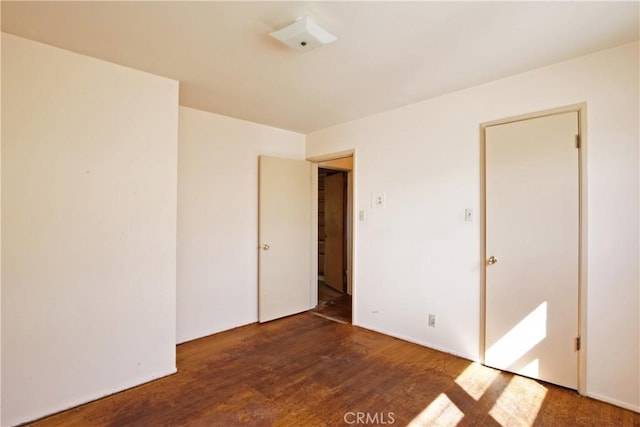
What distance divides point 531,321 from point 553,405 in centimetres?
57

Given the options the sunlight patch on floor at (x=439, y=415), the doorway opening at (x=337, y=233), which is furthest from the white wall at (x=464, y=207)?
the doorway opening at (x=337, y=233)

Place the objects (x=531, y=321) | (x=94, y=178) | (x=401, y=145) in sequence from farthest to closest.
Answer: (x=401, y=145) < (x=531, y=321) < (x=94, y=178)

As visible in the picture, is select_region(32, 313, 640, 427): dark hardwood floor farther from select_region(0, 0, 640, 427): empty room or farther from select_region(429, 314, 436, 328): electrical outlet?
select_region(429, 314, 436, 328): electrical outlet

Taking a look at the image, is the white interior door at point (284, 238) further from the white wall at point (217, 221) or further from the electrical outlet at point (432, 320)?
the electrical outlet at point (432, 320)

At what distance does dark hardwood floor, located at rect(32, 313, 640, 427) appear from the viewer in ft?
6.45

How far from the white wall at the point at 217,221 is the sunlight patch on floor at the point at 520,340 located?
100 inches

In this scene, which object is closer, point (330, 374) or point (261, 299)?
point (330, 374)

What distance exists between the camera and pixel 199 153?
10.9 feet

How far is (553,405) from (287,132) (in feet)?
12.1

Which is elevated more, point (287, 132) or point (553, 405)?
point (287, 132)

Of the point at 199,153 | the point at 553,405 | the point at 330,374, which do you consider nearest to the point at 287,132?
the point at 199,153

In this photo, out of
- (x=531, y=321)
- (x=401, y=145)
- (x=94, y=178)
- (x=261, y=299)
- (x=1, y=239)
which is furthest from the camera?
(x=261, y=299)

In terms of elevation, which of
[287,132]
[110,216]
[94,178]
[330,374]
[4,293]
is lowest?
[330,374]

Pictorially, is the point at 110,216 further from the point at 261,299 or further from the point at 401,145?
the point at 401,145
